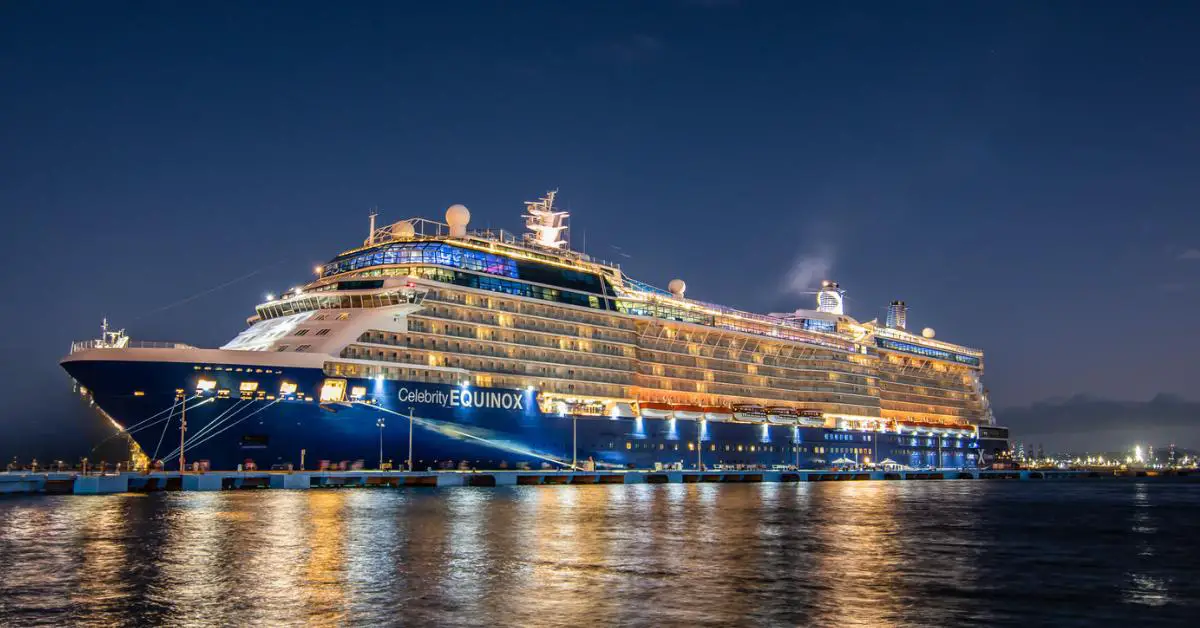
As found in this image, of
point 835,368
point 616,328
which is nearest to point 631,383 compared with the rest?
point 616,328

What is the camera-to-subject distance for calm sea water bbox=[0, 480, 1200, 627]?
2144 cm

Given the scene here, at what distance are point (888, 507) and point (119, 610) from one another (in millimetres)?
47267

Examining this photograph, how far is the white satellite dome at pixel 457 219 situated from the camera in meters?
79.5

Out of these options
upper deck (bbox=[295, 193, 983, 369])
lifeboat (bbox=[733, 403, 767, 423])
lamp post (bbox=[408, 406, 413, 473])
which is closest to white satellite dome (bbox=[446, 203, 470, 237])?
upper deck (bbox=[295, 193, 983, 369])

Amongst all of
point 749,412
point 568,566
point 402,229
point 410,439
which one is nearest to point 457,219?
point 402,229

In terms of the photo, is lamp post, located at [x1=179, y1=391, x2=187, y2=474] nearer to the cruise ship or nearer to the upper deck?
the cruise ship

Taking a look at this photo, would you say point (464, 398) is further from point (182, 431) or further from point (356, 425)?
point (182, 431)

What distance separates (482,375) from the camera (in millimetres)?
73188

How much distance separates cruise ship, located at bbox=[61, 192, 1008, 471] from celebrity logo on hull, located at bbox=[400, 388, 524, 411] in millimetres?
116

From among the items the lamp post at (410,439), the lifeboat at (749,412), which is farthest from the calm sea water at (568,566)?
the lifeboat at (749,412)

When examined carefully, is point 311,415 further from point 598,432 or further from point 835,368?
point 835,368

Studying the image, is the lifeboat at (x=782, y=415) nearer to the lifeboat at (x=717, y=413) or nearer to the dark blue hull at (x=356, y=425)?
the lifeboat at (x=717, y=413)

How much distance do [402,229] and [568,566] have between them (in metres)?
54.0

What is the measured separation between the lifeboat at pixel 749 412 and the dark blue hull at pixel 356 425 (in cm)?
1020
